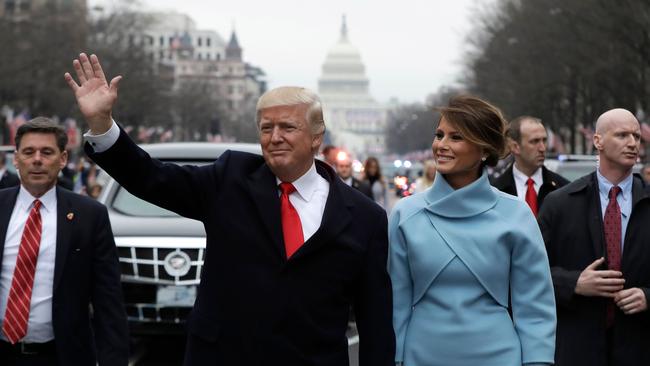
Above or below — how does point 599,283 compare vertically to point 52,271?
below

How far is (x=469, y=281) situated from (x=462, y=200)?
0.30m

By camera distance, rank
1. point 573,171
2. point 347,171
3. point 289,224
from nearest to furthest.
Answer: point 289,224 → point 573,171 → point 347,171

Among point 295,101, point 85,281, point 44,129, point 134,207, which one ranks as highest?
point 295,101

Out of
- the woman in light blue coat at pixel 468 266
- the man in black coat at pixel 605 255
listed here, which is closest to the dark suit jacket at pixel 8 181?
the man in black coat at pixel 605 255

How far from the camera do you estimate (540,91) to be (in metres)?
57.1

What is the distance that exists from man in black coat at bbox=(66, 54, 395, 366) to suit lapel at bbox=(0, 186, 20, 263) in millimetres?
1538

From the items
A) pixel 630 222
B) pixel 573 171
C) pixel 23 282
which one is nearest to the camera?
pixel 23 282

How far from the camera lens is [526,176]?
29.9ft

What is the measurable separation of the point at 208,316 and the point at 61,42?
2154 inches

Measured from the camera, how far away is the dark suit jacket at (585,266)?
22.2ft

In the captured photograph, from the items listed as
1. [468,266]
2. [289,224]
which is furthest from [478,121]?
[289,224]

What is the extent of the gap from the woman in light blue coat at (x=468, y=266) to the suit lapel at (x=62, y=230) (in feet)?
5.47

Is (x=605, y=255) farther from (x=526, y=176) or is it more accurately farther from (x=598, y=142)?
(x=526, y=176)

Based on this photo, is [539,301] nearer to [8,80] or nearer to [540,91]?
[8,80]
